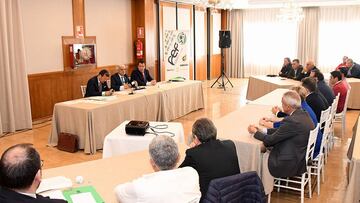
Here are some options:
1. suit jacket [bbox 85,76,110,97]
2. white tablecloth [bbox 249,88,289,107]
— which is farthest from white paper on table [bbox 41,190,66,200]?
suit jacket [bbox 85,76,110,97]

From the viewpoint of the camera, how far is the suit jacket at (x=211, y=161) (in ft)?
7.73

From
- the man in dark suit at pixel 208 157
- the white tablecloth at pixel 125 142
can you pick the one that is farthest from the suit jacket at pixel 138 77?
the man in dark suit at pixel 208 157

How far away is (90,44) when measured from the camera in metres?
8.22

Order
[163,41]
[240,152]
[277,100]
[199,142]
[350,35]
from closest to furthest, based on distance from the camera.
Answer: [199,142], [240,152], [277,100], [163,41], [350,35]

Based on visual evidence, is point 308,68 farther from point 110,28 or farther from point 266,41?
point 266,41

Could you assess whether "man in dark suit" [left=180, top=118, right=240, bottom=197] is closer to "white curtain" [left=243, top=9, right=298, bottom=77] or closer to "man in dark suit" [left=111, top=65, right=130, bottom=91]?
"man in dark suit" [left=111, top=65, right=130, bottom=91]

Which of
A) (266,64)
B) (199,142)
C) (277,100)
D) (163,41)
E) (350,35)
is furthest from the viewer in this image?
(266,64)

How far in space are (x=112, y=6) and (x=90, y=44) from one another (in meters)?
1.32

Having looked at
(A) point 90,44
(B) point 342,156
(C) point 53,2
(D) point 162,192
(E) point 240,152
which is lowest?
(B) point 342,156

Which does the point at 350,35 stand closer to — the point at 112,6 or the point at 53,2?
the point at 112,6

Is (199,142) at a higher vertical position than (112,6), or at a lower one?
lower

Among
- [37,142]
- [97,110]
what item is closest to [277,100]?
[97,110]

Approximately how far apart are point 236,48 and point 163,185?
13.1 m

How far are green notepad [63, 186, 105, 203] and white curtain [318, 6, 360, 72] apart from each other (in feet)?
40.5
